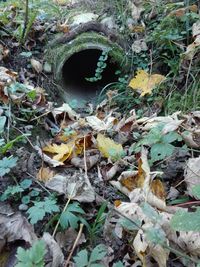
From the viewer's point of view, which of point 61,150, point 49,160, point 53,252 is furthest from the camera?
point 61,150

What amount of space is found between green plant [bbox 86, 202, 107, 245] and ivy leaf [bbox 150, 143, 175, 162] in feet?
1.18

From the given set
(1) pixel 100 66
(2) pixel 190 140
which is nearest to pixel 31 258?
(2) pixel 190 140

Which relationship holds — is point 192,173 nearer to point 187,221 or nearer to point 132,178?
point 132,178

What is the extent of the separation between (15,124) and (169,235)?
1300 mm

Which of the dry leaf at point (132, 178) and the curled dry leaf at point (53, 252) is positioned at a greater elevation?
the dry leaf at point (132, 178)

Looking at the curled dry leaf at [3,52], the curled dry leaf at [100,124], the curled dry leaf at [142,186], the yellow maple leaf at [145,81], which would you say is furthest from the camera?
the curled dry leaf at [3,52]

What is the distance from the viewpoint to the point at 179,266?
162 centimetres

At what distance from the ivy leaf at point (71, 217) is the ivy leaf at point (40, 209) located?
6 cm

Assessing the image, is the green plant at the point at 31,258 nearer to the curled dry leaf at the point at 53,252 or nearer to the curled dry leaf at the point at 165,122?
the curled dry leaf at the point at 53,252

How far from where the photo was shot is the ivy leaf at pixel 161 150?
6.26 ft

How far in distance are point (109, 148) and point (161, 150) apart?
1.43 ft

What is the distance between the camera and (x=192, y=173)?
1.93 meters

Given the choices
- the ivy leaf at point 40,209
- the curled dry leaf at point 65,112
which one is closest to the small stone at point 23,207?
the ivy leaf at point 40,209

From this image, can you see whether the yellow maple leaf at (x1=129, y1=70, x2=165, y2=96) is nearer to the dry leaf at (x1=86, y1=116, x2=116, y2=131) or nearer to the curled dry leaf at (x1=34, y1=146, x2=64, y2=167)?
the dry leaf at (x1=86, y1=116, x2=116, y2=131)
